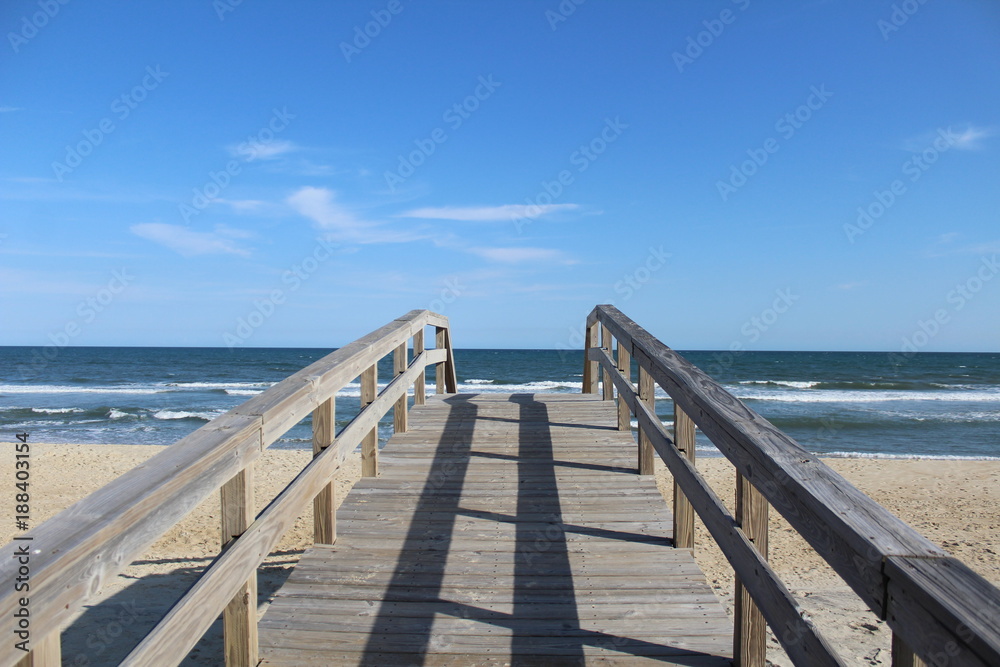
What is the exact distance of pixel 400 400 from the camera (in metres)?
4.86

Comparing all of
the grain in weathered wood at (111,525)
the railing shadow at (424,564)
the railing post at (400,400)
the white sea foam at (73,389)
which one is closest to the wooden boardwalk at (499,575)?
the railing shadow at (424,564)

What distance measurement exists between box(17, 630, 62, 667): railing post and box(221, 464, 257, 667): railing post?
2.58 ft

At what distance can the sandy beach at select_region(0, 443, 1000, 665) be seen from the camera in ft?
15.2

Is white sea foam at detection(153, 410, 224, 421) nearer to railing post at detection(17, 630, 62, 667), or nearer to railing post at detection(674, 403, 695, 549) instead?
railing post at detection(674, 403, 695, 549)

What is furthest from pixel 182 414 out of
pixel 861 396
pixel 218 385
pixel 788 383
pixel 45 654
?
pixel 788 383

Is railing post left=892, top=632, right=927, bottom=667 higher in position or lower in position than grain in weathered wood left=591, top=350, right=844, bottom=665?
higher

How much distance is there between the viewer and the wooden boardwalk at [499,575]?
7.98 ft

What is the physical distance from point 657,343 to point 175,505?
250 centimetres

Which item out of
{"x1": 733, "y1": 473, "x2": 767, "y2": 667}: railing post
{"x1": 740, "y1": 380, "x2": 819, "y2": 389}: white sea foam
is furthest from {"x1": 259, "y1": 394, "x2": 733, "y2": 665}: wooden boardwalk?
{"x1": 740, "y1": 380, "x2": 819, "y2": 389}: white sea foam

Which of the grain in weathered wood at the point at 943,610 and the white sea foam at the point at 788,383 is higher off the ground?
the grain in weathered wood at the point at 943,610

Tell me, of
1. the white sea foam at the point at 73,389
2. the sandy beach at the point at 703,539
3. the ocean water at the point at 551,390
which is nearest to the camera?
the sandy beach at the point at 703,539

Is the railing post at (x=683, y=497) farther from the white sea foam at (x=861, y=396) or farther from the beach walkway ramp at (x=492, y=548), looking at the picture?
the white sea foam at (x=861, y=396)

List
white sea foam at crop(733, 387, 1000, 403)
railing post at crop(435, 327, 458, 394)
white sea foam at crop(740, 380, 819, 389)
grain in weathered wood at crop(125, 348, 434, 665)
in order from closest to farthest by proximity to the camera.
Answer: grain in weathered wood at crop(125, 348, 434, 665) → railing post at crop(435, 327, 458, 394) → white sea foam at crop(733, 387, 1000, 403) → white sea foam at crop(740, 380, 819, 389)

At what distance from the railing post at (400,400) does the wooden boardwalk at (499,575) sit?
316mm
